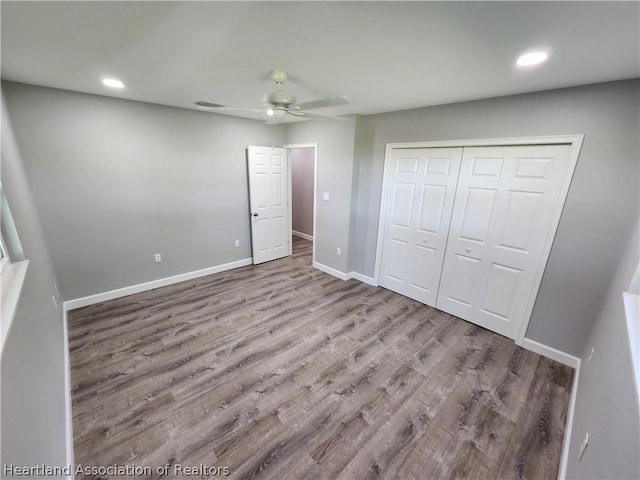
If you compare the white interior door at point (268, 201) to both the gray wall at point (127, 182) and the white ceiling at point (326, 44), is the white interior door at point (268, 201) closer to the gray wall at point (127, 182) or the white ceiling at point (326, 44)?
the gray wall at point (127, 182)

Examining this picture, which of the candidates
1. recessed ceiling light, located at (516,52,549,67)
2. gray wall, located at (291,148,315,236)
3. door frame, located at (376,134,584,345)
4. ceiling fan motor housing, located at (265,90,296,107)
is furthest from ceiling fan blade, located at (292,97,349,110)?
gray wall, located at (291,148,315,236)

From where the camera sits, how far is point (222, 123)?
376 centimetres

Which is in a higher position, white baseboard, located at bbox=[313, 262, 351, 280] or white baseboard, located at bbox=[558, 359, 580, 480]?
white baseboard, located at bbox=[313, 262, 351, 280]

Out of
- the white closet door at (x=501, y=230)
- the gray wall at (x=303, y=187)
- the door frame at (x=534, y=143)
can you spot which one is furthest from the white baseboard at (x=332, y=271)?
the gray wall at (x=303, y=187)

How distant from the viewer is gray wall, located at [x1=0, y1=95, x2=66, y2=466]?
0.82 metres

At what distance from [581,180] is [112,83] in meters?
4.18

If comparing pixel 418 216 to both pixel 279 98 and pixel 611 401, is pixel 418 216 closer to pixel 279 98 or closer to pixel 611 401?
pixel 279 98

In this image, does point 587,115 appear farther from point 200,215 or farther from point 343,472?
point 200,215

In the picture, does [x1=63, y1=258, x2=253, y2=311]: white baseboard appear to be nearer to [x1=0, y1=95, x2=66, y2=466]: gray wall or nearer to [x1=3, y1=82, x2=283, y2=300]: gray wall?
[x1=3, y1=82, x2=283, y2=300]: gray wall

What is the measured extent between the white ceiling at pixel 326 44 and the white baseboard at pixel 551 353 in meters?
2.31

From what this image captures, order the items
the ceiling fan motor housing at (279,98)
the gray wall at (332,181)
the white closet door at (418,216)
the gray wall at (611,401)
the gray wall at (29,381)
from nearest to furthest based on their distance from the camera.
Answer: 1. the gray wall at (29,381)
2. the gray wall at (611,401)
3. the ceiling fan motor housing at (279,98)
4. the white closet door at (418,216)
5. the gray wall at (332,181)

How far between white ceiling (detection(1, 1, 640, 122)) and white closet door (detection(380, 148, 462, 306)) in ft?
2.68

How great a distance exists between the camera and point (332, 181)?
393cm

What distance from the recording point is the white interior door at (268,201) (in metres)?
4.21
